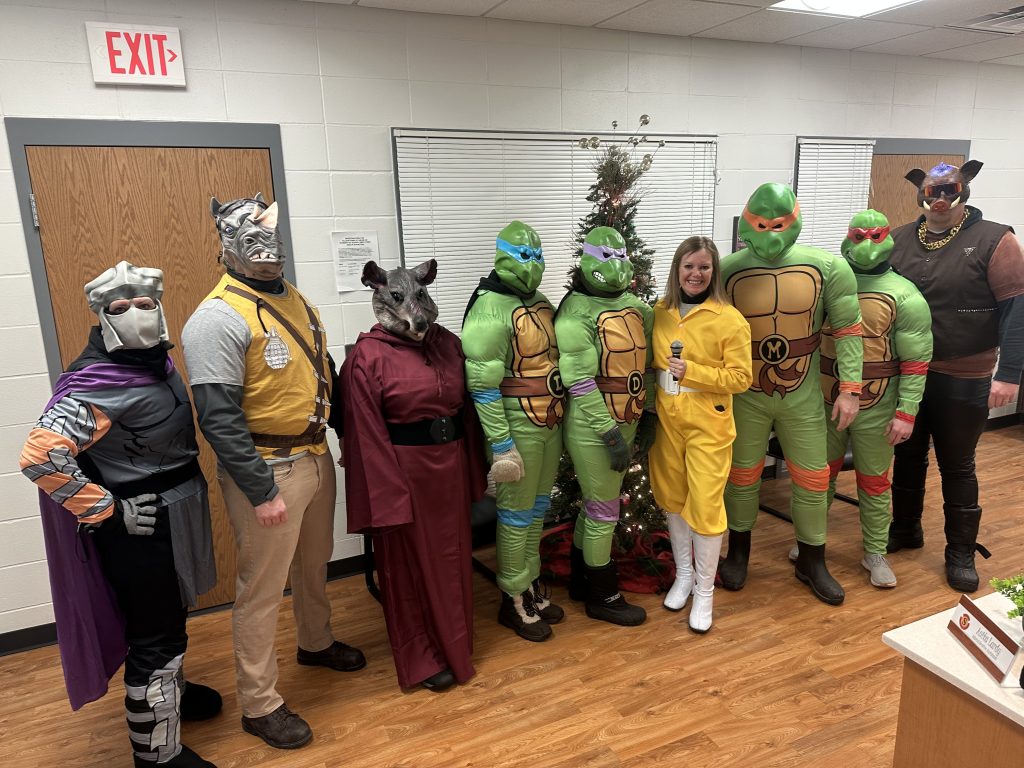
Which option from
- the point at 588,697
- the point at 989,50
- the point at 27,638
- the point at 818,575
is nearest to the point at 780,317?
the point at 818,575

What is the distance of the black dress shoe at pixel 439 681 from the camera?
249 centimetres

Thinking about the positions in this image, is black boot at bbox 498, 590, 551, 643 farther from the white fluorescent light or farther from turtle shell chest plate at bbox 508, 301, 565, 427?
the white fluorescent light

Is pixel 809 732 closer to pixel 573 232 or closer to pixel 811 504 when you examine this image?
pixel 811 504

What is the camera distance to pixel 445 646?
2.50m

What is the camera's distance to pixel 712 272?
2629 mm

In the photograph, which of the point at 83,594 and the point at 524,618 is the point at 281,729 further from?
the point at 524,618

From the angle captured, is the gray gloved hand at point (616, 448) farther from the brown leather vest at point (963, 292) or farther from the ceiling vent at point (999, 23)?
the ceiling vent at point (999, 23)

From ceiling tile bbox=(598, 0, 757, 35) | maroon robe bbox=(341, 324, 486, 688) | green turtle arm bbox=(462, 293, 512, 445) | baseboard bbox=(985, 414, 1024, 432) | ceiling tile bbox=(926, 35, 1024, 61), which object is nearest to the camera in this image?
maroon robe bbox=(341, 324, 486, 688)

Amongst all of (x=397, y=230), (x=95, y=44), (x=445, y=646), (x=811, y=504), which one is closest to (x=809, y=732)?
(x=811, y=504)

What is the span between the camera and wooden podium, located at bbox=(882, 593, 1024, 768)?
4.58 feet

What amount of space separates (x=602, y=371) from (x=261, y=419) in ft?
4.10

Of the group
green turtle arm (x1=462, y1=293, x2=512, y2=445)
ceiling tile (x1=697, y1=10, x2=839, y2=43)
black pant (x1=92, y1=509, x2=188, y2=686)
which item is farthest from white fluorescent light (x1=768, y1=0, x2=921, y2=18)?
black pant (x1=92, y1=509, x2=188, y2=686)

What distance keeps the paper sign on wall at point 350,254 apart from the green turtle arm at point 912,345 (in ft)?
7.63

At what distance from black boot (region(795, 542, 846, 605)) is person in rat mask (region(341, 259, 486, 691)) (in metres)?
1.57
